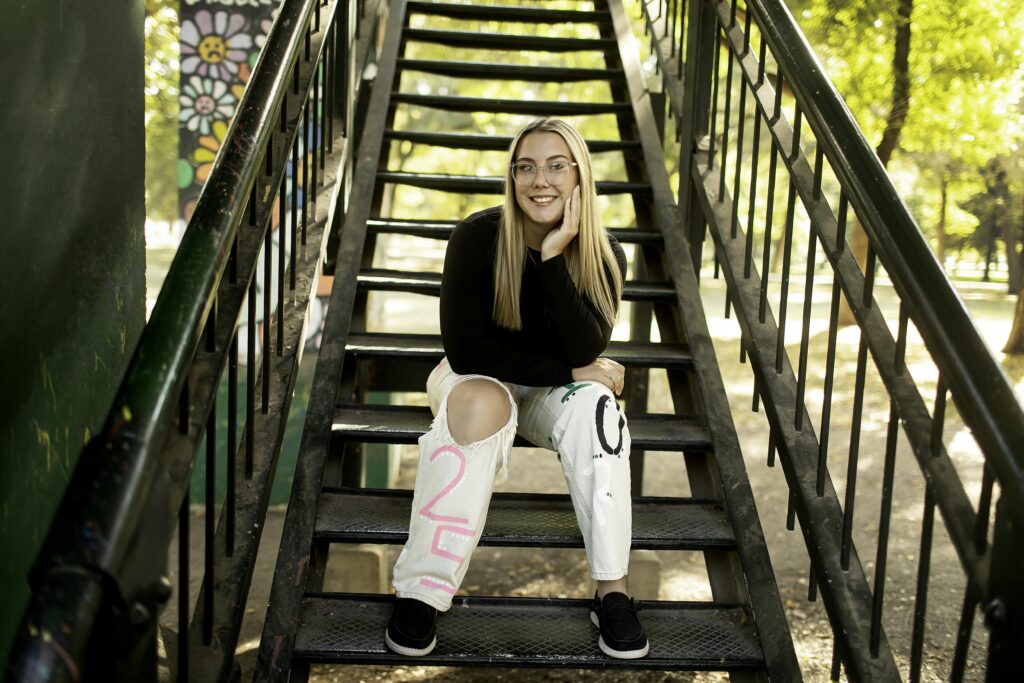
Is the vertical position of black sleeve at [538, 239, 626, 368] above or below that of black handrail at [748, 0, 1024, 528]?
below

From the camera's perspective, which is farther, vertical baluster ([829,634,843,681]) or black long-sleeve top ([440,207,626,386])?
black long-sleeve top ([440,207,626,386])

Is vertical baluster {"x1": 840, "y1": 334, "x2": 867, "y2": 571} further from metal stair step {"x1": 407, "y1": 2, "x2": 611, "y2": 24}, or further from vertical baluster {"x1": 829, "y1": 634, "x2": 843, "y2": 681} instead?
metal stair step {"x1": 407, "y1": 2, "x2": 611, "y2": 24}

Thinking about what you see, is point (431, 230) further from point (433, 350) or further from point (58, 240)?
point (58, 240)

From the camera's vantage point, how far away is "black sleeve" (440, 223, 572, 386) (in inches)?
101

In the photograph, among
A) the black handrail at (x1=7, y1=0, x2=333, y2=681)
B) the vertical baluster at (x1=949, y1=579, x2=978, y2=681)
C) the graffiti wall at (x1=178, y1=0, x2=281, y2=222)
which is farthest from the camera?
the graffiti wall at (x1=178, y1=0, x2=281, y2=222)

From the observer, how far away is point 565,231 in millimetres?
2643

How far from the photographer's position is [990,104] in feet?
16.6

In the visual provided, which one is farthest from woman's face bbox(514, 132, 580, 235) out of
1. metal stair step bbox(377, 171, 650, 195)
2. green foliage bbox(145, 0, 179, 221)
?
green foliage bbox(145, 0, 179, 221)

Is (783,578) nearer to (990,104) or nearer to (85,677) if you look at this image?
(990,104)

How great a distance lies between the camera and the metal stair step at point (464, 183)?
13.9ft

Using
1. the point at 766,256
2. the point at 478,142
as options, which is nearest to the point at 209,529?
the point at 766,256

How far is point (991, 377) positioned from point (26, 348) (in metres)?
2.11

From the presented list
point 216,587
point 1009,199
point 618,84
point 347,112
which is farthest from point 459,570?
point 1009,199

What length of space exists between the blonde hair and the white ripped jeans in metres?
0.23
